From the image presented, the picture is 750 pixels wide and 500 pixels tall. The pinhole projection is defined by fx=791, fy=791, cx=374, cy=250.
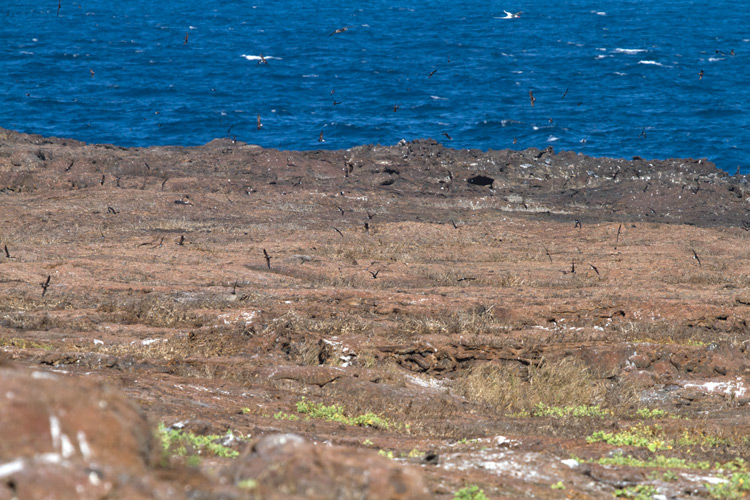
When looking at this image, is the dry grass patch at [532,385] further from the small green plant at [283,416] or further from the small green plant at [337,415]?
the small green plant at [283,416]

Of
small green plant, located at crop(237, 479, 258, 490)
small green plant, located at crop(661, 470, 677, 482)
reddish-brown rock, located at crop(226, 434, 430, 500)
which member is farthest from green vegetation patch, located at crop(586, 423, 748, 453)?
small green plant, located at crop(237, 479, 258, 490)

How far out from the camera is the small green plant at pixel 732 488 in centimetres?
693

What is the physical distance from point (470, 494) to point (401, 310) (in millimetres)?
10011

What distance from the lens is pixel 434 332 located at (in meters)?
15.4

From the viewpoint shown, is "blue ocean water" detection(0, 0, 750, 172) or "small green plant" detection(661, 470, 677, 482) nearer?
"small green plant" detection(661, 470, 677, 482)

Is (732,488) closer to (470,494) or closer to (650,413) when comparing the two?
(470,494)

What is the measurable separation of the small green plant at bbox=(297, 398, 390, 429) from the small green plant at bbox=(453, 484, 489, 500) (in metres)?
3.47

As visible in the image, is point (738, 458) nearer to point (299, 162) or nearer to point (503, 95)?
point (299, 162)

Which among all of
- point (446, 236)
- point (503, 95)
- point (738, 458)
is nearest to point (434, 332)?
point (738, 458)

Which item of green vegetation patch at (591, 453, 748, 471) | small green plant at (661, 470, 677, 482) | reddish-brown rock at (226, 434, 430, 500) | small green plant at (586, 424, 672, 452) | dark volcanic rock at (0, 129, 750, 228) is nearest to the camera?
reddish-brown rock at (226, 434, 430, 500)

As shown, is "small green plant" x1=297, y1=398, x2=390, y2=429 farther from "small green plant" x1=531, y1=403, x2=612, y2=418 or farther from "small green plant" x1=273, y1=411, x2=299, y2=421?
"small green plant" x1=531, y1=403, x2=612, y2=418

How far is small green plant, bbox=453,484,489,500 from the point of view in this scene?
6246mm

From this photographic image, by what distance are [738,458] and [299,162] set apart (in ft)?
96.4

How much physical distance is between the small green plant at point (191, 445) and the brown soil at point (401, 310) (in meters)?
0.38
